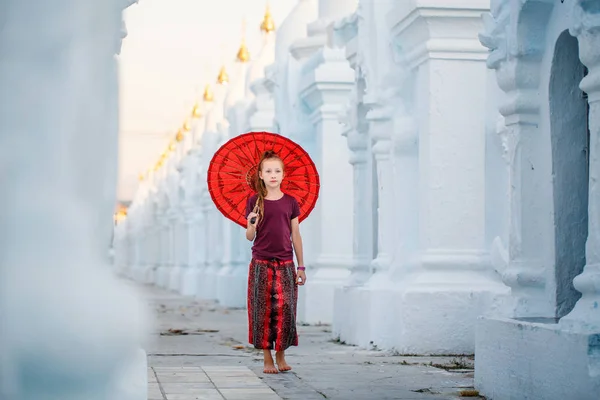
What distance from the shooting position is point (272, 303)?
854 cm

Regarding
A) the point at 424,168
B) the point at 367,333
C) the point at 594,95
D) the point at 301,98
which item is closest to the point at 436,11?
the point at 424,168

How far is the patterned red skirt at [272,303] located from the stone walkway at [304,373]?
0.26 meters

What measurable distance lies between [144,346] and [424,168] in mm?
Result: 7340

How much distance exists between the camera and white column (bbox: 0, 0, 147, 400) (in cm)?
334

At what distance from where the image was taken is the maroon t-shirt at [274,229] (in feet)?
27.7

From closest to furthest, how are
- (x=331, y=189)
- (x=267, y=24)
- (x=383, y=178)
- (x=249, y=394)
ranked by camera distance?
→ (x=249, y=394)
(x=383, y=178)
(x=331, y=189)
(x=267, y=24)

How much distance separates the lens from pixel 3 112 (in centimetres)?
340

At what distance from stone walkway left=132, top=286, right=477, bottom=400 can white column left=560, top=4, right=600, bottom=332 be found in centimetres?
134

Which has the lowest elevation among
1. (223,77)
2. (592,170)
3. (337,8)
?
(592,170)

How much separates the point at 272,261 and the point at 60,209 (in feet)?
16.9

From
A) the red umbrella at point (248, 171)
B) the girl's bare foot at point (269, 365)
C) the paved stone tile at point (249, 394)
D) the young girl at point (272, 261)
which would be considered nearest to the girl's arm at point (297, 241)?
the young girl at point (272, 261)

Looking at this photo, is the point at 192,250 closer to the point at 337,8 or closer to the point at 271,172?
the point at 337,8

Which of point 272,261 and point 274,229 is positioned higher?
point 274,229

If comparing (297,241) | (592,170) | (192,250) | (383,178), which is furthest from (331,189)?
(192,250)
